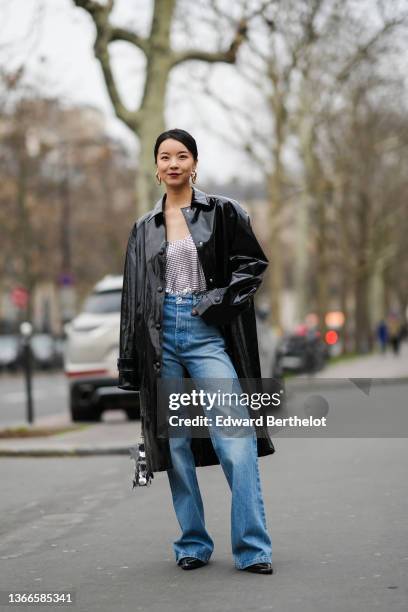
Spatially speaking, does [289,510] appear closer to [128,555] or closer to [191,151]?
[128,555]

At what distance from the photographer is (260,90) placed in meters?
36.3

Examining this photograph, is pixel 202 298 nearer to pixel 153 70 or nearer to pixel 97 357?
pixel 97 357

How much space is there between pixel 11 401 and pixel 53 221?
27.6m

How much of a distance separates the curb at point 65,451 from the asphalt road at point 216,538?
1.10m

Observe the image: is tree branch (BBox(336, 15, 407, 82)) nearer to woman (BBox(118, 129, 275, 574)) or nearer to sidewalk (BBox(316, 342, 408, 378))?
sidewalk (BBox(316, 342, 408, 378))

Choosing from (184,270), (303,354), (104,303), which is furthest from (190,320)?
(303,354)

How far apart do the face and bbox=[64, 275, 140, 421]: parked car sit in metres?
9.18

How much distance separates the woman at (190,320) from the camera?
5.24m

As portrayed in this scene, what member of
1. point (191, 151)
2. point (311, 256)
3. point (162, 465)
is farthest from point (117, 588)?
point (311, 256)

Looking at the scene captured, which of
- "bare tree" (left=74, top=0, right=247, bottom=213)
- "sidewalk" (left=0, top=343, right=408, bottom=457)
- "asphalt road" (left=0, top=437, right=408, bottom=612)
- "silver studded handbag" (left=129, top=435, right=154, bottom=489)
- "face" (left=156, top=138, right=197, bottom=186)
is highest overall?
"bare tree" (left=74, top=0, right=247, bottom=213)

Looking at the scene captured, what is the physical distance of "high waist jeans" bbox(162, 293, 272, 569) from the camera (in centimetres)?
516

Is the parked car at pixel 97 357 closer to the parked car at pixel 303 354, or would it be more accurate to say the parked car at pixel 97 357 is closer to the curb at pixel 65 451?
the curb at pixel 65 451

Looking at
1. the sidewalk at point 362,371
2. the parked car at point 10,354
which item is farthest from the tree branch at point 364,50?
the parked car at point 10,354

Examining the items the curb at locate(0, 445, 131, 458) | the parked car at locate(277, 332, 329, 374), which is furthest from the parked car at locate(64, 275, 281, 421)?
the parked car at locate(277, 332, 329, 374)
